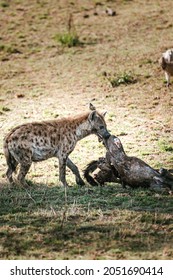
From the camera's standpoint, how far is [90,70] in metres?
17.1

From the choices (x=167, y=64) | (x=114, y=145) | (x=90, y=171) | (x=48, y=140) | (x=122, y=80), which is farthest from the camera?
(x=122, y=80)

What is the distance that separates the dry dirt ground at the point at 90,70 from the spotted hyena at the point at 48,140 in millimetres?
412

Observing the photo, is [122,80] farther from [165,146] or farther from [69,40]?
[165,146]

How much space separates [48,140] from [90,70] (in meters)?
6.86

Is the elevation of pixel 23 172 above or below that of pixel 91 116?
below

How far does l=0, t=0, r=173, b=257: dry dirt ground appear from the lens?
518 inches

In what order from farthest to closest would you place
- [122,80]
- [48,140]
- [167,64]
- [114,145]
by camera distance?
1. [122,80]
2. [167,64]
3. [48,140]
4. [114,145]

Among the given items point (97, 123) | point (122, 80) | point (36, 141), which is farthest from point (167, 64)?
point (36, 141)

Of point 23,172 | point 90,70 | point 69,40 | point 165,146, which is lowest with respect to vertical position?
point 165,146

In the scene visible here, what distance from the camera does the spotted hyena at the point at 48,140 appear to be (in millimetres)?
10234

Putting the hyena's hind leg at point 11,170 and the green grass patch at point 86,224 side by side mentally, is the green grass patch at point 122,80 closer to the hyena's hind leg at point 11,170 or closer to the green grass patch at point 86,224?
the hyena's hind leg at point 11,170

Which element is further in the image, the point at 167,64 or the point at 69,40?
the point at 69,40

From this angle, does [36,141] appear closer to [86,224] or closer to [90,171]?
[90,171]

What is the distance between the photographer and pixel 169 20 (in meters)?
19.8
